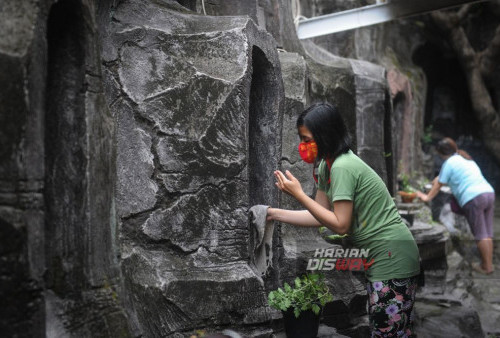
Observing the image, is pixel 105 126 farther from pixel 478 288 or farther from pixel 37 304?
pixel 478 288

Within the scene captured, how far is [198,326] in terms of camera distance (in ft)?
11.6

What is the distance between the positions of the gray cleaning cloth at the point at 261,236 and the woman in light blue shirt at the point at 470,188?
14.6ft

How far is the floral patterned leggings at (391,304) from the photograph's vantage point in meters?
3.10

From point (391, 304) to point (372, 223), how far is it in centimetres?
Answer: 41

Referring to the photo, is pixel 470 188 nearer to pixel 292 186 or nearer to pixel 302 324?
pixel 302 324

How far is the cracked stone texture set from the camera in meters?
3.59

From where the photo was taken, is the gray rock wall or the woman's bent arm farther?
the woman's bent arm

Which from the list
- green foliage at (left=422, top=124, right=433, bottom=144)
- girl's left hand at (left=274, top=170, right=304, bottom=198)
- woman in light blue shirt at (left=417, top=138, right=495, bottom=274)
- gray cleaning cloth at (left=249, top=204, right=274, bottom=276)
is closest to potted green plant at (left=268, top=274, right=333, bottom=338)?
gray cleaning cloth at (left=249, top=204, right=274, bottom=276)

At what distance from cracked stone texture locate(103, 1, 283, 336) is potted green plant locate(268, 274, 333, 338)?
0.49 ft

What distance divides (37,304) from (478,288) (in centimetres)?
669

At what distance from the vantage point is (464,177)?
776 cm

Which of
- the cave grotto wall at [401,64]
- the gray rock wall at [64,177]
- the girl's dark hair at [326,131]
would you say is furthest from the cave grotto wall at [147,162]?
the cave grotto wall at [401,64]

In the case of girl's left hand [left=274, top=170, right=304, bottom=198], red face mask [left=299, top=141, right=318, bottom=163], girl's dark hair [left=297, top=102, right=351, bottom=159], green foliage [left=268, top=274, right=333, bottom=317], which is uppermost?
girl's dark hair [left=297, top=102, right=351, bottom=159]

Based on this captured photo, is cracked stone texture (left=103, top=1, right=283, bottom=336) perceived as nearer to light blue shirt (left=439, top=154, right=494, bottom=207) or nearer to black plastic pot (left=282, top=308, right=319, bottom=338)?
black plastic pot (left=282, top=308, right=319, bottom=338)
